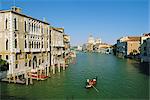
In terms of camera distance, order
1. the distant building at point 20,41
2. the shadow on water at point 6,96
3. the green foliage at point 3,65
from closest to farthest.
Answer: the shadow on water at point 6,96
the green foliage at point 3,65
the distant building at point 20,41

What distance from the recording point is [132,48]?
247 ft

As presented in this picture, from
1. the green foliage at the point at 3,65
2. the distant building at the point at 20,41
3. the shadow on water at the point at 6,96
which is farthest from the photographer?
the distant building at the point at 20,41

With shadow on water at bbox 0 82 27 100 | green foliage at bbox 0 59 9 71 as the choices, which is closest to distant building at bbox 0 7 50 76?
green foliage at bbox 0 59 9 71

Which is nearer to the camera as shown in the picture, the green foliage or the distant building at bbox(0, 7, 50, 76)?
the green foliage

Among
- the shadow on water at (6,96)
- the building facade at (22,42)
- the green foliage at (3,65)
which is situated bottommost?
the shadow on water at (6,96)

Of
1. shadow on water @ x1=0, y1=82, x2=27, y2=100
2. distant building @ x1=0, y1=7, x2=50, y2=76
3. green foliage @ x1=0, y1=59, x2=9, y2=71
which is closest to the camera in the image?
shadow on water @ x1=0, y1=82, x2=27, y2=100

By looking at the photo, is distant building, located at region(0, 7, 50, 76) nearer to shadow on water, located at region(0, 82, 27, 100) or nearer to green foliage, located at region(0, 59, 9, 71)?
green foliage, located at region(0, 59, 9, 71)

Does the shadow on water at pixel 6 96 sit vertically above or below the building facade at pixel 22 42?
below

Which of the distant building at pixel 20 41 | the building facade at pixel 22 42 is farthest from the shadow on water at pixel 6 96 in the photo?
the distant building at pixel 20 41

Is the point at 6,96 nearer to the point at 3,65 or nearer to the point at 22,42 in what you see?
the point at 3,65

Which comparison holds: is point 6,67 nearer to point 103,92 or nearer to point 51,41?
point 103,92

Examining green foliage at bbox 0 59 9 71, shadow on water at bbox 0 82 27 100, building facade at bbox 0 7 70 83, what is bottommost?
shadow on water at bbox 0 82 27 100

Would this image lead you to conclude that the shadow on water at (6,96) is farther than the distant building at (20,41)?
No

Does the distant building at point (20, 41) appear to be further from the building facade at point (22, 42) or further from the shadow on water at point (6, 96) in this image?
the shadow on water at point (6, 96)
